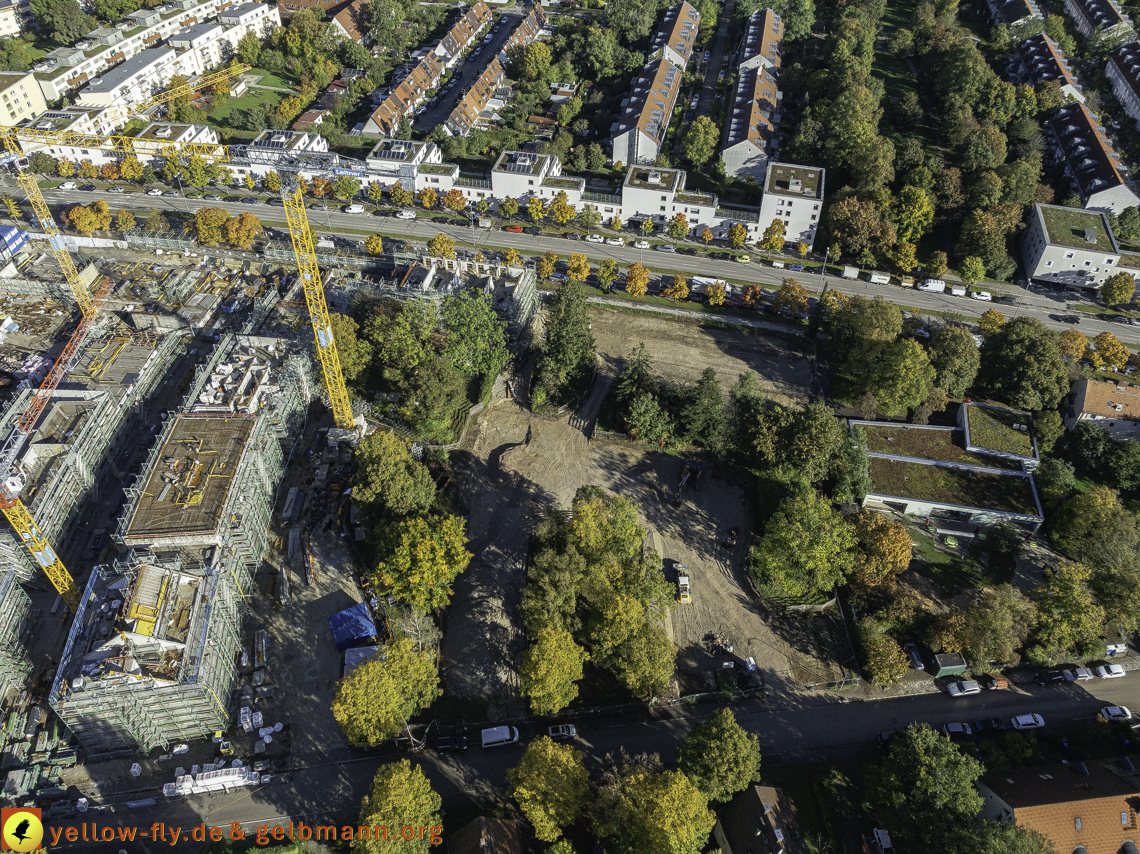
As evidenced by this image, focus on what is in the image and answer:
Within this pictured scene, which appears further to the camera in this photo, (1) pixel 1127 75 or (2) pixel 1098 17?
(2) pixel 1098 17

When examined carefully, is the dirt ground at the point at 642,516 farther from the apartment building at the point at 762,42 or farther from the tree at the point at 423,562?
the apartment building at the point at 762,42

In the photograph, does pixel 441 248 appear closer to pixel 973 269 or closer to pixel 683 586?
pixel 683 586

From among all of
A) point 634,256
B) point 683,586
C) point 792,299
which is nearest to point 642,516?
point 683,586

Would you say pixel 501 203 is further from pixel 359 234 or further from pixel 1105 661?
pixel 1105 661

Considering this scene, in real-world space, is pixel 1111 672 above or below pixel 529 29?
below

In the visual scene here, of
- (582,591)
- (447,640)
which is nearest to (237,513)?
(447,640)

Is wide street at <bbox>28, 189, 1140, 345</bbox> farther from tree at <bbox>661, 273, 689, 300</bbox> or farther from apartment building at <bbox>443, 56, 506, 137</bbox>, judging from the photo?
apartment building at <bbox>443, 56, 506, 137</bbox>
